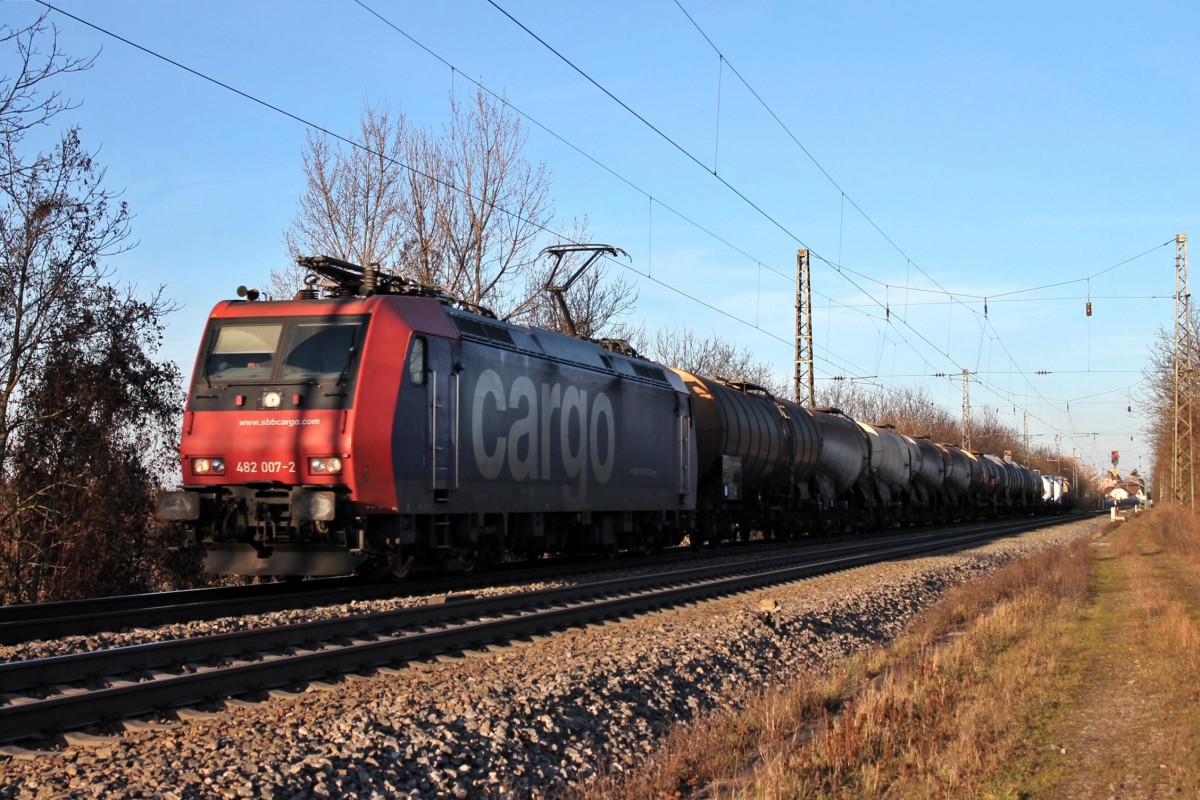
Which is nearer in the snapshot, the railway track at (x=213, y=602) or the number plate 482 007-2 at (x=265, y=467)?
the railway track at (x=213, y=602)

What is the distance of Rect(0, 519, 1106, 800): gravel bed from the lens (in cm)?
562

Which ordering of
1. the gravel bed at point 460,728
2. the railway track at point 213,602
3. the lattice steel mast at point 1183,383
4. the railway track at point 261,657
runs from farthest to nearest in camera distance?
the lattice steel mast at point 1183,383
the railway track at point 213,602
the railway track at point 261,657
the gravel bed at point 460,728

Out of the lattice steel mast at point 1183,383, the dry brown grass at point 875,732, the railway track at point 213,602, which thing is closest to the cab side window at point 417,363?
the railway track at point 213,602

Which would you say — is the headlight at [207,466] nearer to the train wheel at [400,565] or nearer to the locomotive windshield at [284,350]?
the locomotive windshield at [284,350]

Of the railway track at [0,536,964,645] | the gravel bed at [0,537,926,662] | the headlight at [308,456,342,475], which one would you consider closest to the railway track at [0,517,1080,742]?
the gravel bed at [0,537,926,662]

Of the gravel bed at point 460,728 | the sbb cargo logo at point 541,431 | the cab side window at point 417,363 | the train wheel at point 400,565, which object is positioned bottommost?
the gravel bed at point 460,728

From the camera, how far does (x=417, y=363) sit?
42.8 ft

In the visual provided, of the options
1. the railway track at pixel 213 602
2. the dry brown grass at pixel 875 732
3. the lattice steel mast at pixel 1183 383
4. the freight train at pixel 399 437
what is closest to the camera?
the dry brown grass at pixel 875 732

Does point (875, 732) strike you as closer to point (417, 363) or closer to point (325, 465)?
point (325, 465)

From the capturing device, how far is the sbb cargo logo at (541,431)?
14.6 m

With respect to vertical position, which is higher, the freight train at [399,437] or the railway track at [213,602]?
the freight train at [399,437]

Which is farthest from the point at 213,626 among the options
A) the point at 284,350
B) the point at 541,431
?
the point at 541,431

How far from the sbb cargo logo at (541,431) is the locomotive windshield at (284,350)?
216 centimetres

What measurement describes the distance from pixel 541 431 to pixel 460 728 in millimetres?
9216
